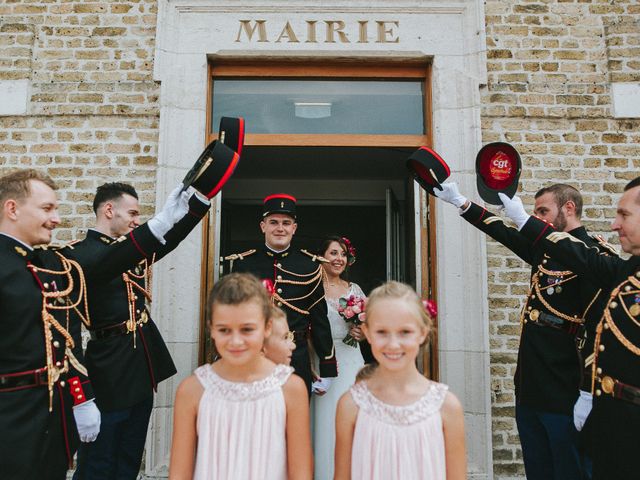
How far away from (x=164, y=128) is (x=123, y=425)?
2373 millimetres

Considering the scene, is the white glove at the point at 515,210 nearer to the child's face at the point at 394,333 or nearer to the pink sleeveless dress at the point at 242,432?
the child's face at the point at 394,333

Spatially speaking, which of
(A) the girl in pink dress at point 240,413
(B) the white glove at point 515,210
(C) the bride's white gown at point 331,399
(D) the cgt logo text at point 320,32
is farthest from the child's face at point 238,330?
(D) the cgt logo text at point 320,32

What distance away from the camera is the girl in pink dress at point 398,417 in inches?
81.7

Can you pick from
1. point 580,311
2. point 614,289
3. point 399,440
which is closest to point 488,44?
point 580,311

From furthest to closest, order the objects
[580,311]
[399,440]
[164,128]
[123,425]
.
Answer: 1. [164,128]
2. [123,425]
3. [580,311]
4. [399,440]

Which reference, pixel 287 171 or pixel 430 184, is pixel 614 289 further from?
pixel 287 171

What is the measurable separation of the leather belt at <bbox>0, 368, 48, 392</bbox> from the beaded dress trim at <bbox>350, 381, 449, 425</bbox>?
137cm

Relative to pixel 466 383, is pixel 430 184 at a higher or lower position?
higher

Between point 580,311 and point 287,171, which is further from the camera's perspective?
point 287,171

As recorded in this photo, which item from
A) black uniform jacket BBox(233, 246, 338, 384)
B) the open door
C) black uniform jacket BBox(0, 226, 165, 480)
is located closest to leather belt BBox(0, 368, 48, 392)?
black uniform jacket BBox(0, 226, 165, 480)

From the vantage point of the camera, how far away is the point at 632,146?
4.72 metres

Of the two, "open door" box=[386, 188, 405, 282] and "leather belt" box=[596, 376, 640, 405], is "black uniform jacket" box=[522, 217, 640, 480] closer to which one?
Answer: "leather belt" box=[596, 376, 640, 405]

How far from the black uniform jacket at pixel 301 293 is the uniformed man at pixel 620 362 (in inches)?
83.1

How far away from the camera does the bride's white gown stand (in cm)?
438
